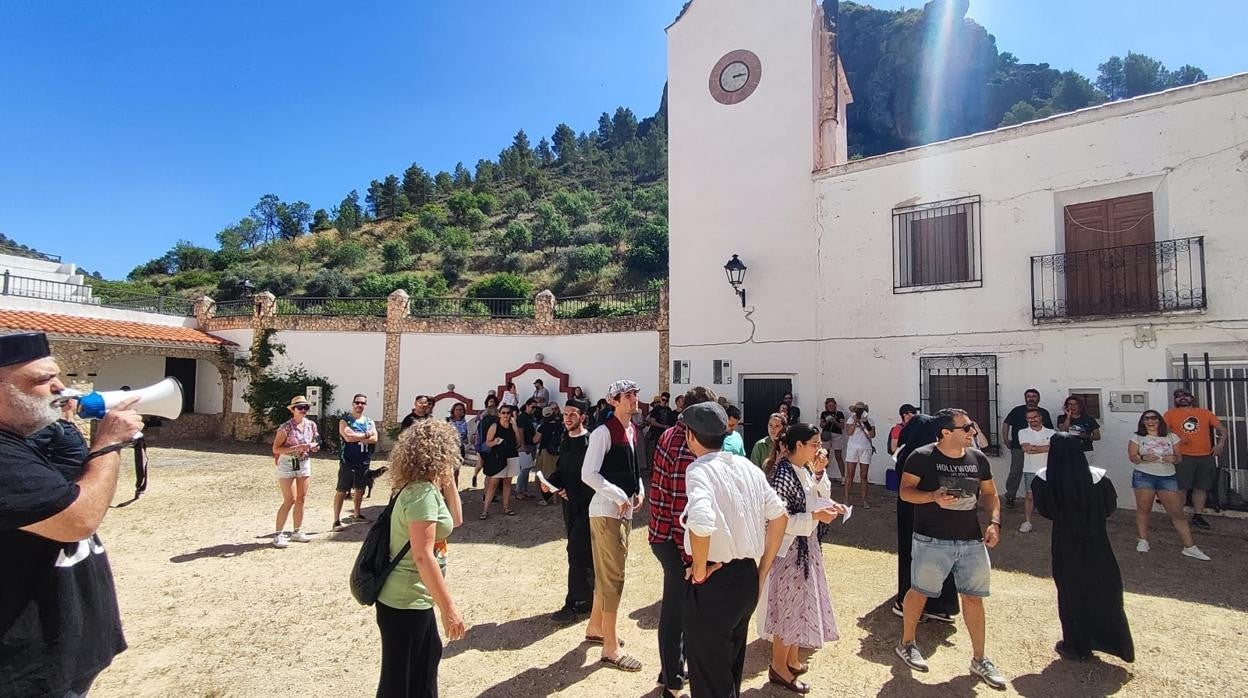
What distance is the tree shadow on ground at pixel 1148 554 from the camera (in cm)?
521

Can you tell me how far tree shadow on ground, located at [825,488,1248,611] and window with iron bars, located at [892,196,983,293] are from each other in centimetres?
375

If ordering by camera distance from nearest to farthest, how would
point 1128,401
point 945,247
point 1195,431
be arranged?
point 1195,431 → point 1128,401 → point 945,247

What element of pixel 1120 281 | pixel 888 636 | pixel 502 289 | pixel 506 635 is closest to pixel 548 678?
pixel 506 635

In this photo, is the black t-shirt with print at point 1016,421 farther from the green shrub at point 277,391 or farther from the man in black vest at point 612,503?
the green shrub at point 277,391

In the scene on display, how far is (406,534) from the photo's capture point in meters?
2.71

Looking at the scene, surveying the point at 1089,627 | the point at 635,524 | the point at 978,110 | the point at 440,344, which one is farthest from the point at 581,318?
the point at 978,110

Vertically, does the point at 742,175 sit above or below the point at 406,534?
above

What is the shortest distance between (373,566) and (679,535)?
1.54 meters

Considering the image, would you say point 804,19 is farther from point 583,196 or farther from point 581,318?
point 583,196

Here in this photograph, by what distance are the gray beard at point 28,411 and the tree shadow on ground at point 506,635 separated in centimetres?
294

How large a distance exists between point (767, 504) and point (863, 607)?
2.83 m

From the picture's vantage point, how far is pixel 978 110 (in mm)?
51531

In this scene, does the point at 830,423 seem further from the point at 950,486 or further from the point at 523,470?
the point at 950,486

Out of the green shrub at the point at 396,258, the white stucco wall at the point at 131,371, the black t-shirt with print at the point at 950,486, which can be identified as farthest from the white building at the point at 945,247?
the green shrub at the point at 396,258
